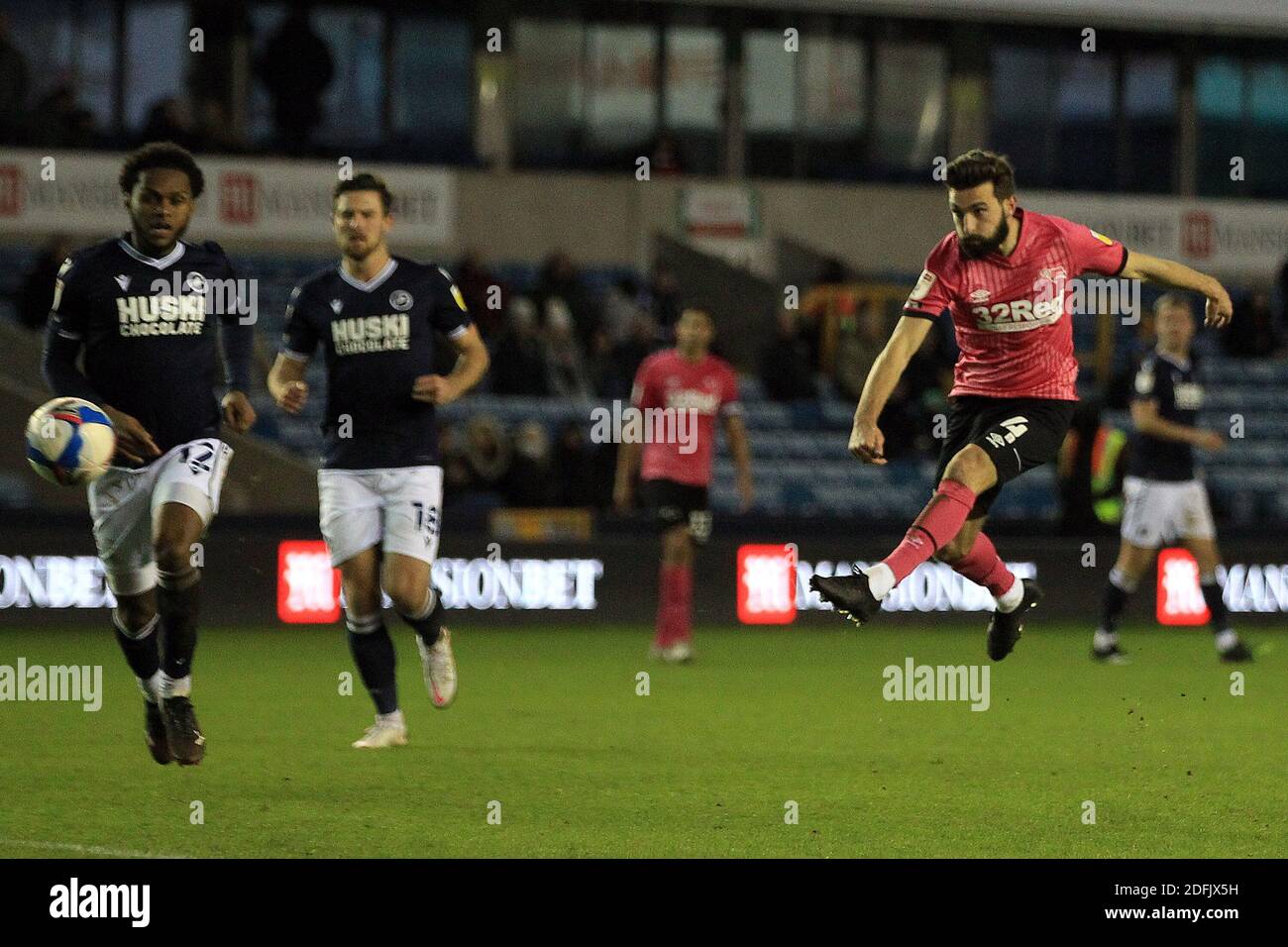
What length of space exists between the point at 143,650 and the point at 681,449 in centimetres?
578

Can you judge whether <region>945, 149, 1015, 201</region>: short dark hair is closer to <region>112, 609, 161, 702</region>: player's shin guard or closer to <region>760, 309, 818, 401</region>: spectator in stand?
<region>112, 609, 161, 702</region>: player's shin guard

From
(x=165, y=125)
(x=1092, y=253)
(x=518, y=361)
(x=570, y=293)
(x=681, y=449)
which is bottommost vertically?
(x=681, y=449)

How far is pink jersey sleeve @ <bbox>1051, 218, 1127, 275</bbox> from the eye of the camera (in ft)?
26.0

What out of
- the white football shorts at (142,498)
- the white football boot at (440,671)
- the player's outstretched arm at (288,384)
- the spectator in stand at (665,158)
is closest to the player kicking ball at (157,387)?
the white football shorts at (142,498)

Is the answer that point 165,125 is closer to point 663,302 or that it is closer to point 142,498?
point 663,302

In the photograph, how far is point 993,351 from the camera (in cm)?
814

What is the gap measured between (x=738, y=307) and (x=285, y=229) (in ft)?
17.9

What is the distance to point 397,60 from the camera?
26719 mm

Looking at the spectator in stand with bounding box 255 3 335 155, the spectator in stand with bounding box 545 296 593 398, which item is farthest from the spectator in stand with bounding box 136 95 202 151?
the spectator in stand with bounding box 545 296 593 398

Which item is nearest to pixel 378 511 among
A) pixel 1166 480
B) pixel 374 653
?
pixel 374 653

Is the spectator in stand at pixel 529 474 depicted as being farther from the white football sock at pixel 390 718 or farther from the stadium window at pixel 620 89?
the stadium window at pixel 620 89

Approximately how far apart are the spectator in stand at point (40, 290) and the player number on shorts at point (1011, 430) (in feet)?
41.9

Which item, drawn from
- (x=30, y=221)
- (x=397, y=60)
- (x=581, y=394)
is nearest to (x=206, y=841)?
(x=581, y=394)
